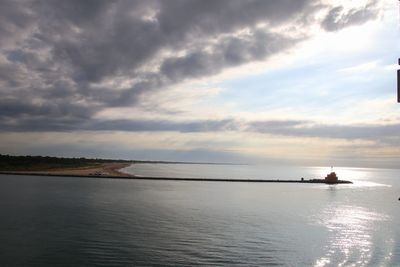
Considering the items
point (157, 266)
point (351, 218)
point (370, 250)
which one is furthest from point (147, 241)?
point (351, 218)

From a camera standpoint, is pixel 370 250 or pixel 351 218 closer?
pixel 370 250

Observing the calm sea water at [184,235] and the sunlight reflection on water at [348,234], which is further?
the sunlight reflection on water at [348,234]

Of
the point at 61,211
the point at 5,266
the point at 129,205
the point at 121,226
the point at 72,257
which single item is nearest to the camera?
the point at 5,266

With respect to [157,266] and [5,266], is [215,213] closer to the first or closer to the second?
[157,266]

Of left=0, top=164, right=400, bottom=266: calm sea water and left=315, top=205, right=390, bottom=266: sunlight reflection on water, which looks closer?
left=0, top=164, right=400, bottom=266: calm sea water

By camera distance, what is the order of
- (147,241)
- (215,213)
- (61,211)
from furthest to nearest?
(215,213) < (61,211) < (147,241)

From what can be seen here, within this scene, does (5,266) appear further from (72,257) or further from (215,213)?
(215,213)

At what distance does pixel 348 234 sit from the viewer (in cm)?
4116

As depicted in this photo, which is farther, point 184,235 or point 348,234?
point 348,234

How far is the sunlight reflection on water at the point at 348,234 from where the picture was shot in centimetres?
3002

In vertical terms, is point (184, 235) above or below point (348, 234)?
above

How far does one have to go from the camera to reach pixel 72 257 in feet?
88.7

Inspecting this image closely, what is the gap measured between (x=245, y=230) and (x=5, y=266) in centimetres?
2387

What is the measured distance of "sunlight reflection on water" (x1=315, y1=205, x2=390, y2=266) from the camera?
3002 centimetres
